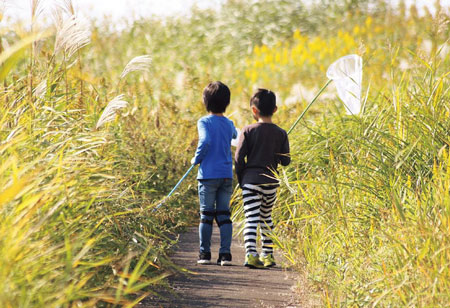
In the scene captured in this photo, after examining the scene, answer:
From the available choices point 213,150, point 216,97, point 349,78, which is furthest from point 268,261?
point 349,78

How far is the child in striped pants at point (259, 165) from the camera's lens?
18.9 ft

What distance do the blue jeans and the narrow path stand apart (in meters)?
0.20

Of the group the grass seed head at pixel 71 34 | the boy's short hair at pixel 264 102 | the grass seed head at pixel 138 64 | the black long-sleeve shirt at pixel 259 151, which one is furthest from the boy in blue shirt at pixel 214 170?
the grass seed head at pixel 71 34

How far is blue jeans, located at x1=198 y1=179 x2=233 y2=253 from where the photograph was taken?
19.0ft

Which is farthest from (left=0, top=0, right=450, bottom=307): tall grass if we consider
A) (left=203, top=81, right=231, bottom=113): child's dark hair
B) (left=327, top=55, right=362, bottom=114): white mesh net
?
(left=203, top=81, right=231, bottom=113): child's dark hair

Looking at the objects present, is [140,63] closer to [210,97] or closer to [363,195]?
[210,97]

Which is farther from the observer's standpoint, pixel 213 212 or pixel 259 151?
pixel 213 212

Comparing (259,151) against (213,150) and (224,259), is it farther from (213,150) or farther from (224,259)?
(224,259)

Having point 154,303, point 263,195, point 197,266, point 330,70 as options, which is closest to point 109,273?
point 154,303

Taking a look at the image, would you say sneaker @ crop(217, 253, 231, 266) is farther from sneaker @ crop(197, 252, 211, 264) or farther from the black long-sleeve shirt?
the black long-sleeve shirt

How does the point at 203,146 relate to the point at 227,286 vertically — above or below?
above

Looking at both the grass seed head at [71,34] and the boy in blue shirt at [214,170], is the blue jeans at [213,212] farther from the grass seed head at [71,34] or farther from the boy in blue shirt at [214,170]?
the grass seed head at [71,34]

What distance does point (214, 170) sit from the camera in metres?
5.76

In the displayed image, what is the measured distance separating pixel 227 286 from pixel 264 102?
1.70 metres
